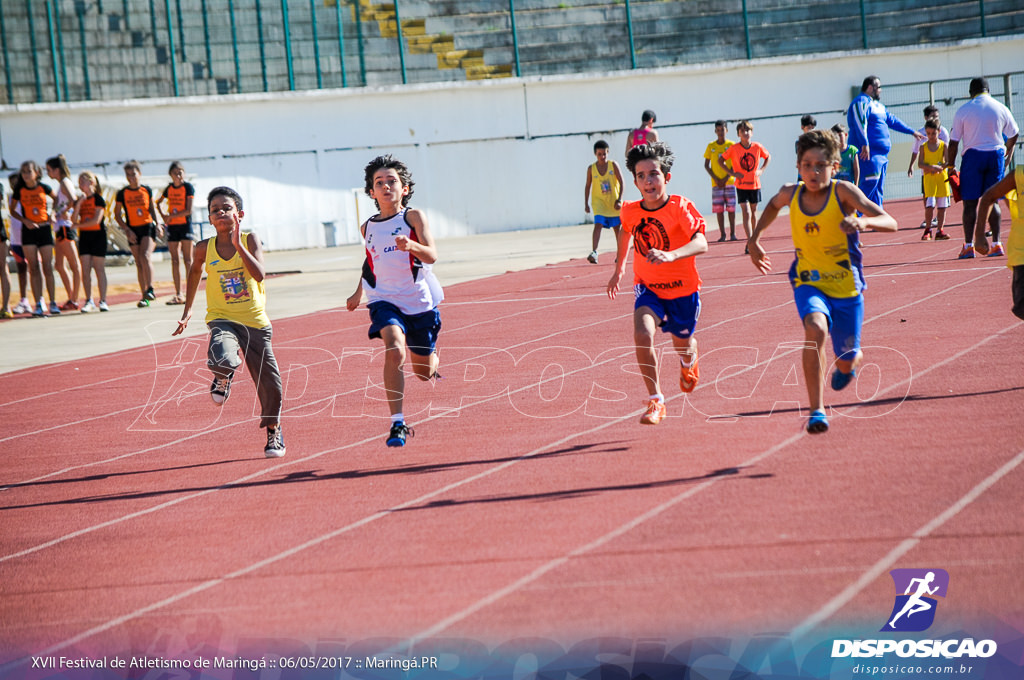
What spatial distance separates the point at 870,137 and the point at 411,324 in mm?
10354

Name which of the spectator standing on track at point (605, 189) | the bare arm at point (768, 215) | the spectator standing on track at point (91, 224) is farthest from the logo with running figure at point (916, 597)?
the spectator standing on track at point (91, 224)

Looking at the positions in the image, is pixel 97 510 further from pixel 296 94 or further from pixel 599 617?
pixel 296 94

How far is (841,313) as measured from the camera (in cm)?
708

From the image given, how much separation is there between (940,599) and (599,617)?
1183 millimetres

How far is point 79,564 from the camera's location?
19.0 ft

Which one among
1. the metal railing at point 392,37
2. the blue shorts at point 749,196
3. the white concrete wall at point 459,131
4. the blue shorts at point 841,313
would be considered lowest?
the blue shorts at point 841,313

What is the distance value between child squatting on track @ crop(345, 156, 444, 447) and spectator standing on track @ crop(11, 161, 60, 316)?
11.1 meters

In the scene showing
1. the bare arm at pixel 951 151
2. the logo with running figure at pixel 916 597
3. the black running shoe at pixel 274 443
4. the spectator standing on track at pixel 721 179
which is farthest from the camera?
the spectator standing on track at pixel 721 179

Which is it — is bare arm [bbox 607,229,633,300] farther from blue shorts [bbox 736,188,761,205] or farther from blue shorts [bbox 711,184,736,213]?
blue shorts [bbox 711,184,736,213]

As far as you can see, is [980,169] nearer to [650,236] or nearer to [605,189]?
[605,189]

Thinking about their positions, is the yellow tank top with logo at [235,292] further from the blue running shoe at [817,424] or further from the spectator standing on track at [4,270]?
the spectator standing on track at [4,270]

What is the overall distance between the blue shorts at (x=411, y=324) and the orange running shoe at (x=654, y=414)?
1.54 m

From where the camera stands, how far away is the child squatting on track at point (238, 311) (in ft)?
25.8

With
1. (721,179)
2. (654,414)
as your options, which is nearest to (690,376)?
(654,414)
